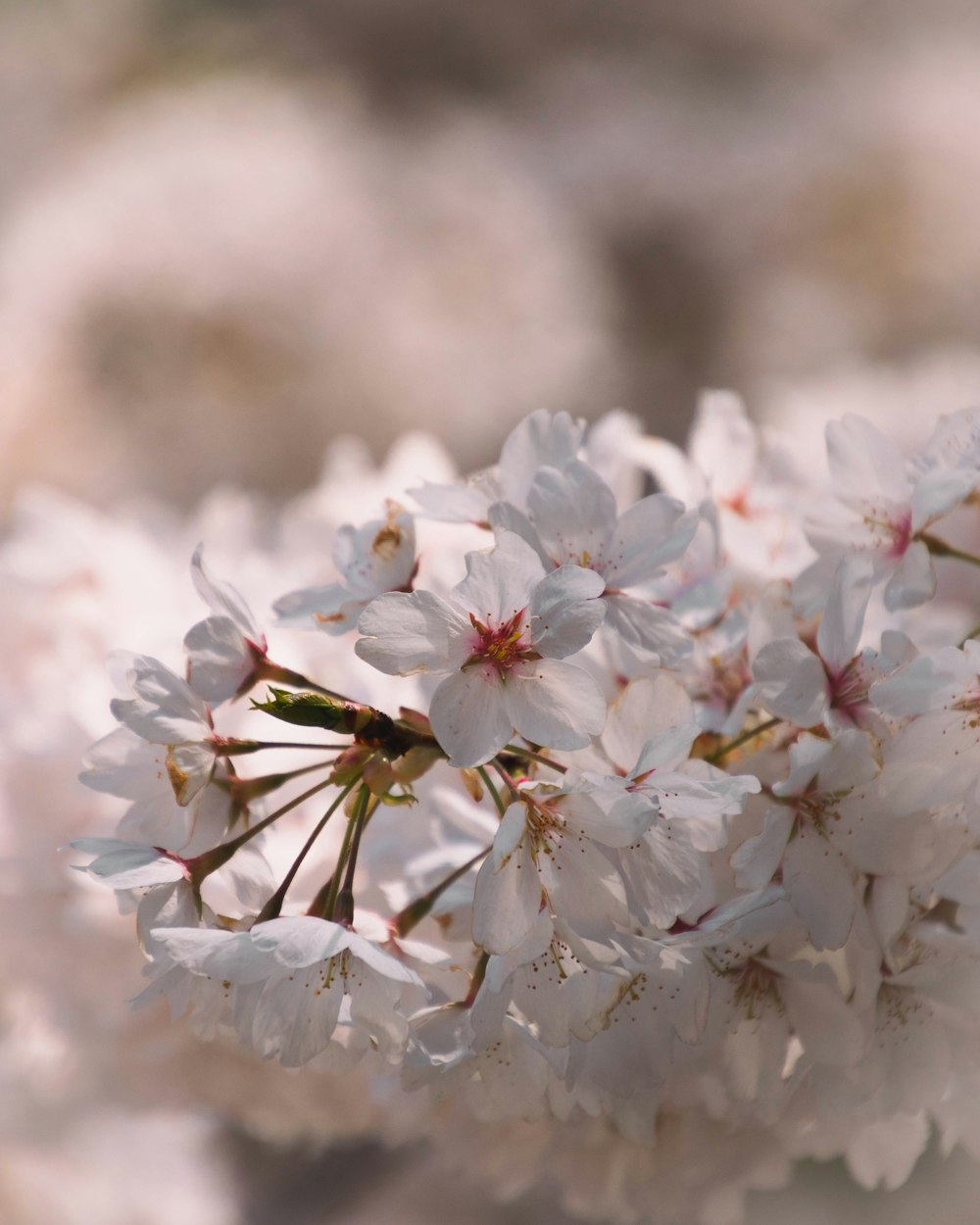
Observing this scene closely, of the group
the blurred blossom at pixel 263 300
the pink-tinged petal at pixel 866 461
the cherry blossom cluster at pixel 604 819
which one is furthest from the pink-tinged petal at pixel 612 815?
the blurred blossom at pixel 263 300

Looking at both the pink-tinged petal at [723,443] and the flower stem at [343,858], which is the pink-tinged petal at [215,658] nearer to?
the flower stem at [343,858]

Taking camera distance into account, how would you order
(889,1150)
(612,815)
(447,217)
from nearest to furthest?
(612,815) < (889,1150) < (447,217)

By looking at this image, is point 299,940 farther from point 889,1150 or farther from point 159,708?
point 889,1150

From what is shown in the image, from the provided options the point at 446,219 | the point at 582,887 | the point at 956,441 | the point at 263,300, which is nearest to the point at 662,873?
the point at 582,887

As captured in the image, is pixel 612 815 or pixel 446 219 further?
pixel 446 219

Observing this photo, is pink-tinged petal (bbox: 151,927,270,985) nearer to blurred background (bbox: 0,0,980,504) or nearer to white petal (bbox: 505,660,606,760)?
white petal (bbox: 505,660,606,760)

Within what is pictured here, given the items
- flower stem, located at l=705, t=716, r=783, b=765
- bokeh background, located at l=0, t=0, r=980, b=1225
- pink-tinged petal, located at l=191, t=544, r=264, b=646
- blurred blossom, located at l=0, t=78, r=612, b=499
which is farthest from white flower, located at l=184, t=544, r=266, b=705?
blurred blossom, located at l=0, t=78, r=612, b=499
